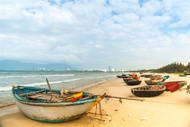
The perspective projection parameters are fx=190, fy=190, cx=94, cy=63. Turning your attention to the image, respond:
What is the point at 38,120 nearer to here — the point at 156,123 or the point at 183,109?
the point at 156,123

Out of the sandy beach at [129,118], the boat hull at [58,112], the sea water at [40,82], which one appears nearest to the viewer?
the boat hull at [58,112]

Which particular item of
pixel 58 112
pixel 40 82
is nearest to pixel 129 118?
pixel 58 112

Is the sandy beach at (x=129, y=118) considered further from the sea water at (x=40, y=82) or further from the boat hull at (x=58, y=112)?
the sea water at (x=40, y=82)

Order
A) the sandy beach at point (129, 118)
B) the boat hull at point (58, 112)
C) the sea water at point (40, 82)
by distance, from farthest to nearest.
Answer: the sea water at point (40, 82)
the sandy beach at point (129, 118)
the boat hull at point (58, 112)

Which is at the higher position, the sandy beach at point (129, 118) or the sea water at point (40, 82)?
the sea water at point (40, 82)

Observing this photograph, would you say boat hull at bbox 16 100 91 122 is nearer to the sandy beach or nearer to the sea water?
the sandy beach

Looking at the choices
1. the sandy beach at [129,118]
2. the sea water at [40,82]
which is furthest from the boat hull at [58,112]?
the sea water at [40,82]

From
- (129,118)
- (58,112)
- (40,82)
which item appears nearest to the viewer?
(58,112)

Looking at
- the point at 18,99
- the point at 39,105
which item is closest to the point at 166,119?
the point at 39,105

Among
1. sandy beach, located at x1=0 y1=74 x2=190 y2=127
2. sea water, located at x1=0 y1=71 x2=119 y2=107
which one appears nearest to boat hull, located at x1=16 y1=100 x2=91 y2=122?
sandy beach, located at x1=0 y1=74 x2=190 y2=127

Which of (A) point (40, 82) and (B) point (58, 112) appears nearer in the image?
(B) point (58, 112)

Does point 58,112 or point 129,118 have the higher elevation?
point 58,112

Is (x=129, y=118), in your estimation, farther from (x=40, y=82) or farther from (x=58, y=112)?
(x=40, y=82)

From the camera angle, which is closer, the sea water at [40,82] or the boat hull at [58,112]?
the boat hull at [58,112]
